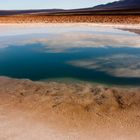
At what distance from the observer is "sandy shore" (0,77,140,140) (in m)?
5.24

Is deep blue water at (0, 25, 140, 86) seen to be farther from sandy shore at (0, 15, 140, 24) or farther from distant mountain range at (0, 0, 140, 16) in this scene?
distant mountain range at (0, 0, 140, 16)

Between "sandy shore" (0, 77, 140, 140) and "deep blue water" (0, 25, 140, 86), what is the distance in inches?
32.0

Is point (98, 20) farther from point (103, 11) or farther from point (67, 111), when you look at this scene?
point (103, 11)

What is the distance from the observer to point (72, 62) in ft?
34.5

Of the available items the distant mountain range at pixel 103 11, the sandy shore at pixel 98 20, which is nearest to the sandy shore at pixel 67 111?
the sandy shore at pixel 98 20

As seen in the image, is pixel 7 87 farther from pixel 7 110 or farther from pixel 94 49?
pixel 94 49

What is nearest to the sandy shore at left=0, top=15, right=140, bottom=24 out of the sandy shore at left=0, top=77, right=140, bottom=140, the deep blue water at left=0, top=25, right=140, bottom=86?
the deep blue water at left=0, top=25, right=140, bottom=86

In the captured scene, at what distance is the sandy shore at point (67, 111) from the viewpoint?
5.24 meters

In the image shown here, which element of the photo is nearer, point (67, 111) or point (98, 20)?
point (67, 111)

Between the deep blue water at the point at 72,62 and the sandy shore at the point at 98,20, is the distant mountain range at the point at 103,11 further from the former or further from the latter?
the deep blue water at the point at 72,62

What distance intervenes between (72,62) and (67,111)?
4366mm

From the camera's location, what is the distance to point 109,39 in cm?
1495

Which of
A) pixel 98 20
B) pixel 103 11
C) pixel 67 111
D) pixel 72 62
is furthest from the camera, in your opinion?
pixel 103 11

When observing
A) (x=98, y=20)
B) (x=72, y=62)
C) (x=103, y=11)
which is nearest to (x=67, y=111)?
(x=72, y=62)
